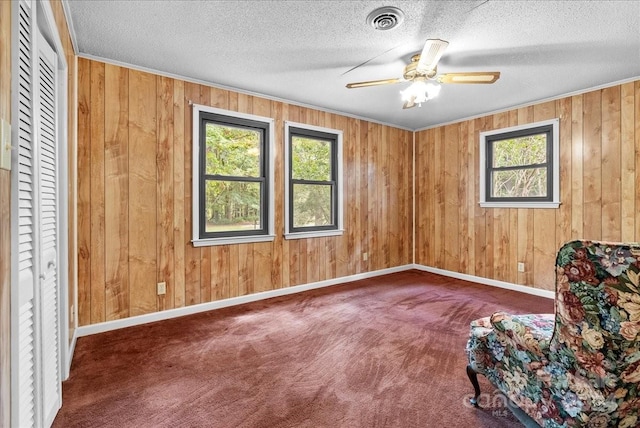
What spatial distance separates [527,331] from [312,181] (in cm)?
331

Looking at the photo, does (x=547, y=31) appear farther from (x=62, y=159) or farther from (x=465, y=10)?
(x=62, y=159)

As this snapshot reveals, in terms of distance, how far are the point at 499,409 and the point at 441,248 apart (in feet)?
11.9

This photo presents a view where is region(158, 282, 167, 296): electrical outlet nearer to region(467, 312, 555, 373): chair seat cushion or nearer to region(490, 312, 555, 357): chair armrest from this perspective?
region(467, 312, 555, 373): chair seat cushion

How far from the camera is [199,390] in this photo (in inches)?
79.0

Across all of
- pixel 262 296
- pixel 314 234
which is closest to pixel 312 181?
pixel 314 234

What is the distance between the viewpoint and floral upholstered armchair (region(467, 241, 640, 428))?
3.59 feet

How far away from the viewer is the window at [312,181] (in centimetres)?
420

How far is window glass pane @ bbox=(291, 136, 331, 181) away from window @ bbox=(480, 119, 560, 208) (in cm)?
226

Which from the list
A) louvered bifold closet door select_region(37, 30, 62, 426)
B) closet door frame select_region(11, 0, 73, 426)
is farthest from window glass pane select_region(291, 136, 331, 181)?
louvered bifold closet door select_region(37, 30, 62, 426)

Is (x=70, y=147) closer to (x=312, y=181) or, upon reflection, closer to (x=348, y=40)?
(x=348, y=40)

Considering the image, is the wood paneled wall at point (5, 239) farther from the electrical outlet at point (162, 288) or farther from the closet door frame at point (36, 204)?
the electrical outlet at point (162, 288)

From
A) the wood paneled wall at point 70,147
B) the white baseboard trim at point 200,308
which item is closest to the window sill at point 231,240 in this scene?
the white baseboard trim at point 200,308

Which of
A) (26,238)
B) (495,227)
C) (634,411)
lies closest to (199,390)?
(26,238)

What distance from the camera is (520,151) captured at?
14.3 ft
